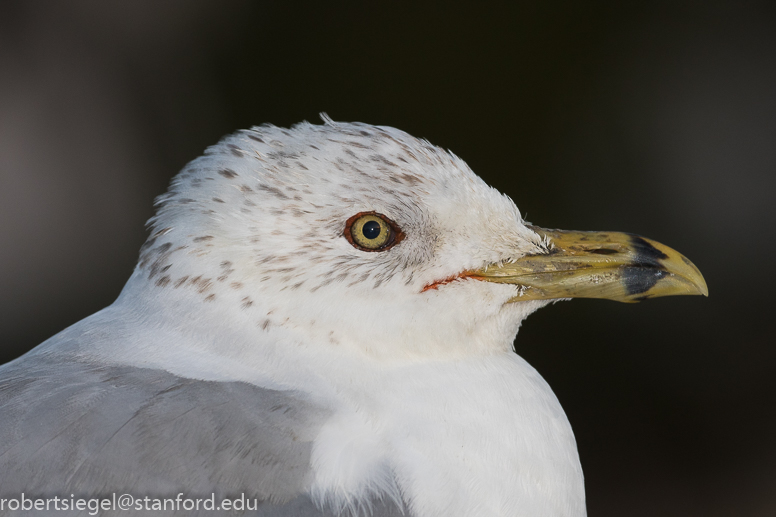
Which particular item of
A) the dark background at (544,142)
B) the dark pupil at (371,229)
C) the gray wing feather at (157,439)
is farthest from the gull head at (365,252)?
the dark background at (544,142)

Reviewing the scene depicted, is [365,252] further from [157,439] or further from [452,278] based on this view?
[157,439]

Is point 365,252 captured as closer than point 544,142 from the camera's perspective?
Yes

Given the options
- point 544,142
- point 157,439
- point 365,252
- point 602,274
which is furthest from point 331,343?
point 544,142

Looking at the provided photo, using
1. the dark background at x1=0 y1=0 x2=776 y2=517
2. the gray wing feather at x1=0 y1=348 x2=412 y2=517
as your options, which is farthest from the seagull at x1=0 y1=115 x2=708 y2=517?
the dark background at x1=0 y1=0 x2=776 y2=517

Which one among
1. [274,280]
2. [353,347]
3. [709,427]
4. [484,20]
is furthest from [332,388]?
[709,427]

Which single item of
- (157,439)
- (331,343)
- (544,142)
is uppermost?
(544,142)

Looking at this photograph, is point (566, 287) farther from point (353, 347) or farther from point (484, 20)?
point (484, 20)

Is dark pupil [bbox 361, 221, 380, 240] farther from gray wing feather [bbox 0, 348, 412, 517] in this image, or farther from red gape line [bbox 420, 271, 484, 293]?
gray wing feather [bbox 0, 348, 412, 517]
